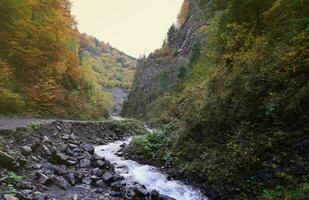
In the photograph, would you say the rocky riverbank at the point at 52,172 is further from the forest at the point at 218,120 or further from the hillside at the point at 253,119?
the hillside at the point at 253,119

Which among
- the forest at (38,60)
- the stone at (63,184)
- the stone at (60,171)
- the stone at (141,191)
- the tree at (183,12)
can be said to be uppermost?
the tree at (183,12)

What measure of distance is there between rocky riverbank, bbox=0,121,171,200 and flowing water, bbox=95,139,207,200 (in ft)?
1.91

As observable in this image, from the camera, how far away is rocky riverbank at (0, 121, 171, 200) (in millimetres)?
9094

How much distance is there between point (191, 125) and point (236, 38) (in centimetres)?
470

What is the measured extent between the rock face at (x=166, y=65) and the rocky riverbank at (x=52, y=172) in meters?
32.8

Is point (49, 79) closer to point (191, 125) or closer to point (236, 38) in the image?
point (191, 125)

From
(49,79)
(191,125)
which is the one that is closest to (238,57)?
(191,125)

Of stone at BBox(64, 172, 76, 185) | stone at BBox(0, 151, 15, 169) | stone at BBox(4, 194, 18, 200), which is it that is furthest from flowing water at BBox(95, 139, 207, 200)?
stone at BBox(4, 194, 18, 200)

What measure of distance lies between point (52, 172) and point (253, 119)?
25.5ft

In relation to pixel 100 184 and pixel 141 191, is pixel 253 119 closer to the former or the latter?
pixel 141 191

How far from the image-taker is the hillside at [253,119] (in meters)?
9.08

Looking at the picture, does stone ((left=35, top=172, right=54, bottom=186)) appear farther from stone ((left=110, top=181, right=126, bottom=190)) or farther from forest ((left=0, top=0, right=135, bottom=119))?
forest ((left=0, top=0, right=135, bottom=119))

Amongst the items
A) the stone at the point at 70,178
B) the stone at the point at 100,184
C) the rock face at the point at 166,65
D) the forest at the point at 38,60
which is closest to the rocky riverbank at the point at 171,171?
the stone at the point at 100,184

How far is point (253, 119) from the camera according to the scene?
1105 centimetres
